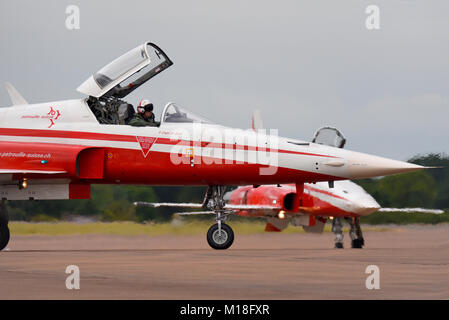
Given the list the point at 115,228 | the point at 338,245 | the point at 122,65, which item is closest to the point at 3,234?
the point at 122,65

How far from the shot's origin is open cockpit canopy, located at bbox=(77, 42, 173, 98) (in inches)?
604

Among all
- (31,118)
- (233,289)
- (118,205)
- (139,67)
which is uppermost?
(139,67)

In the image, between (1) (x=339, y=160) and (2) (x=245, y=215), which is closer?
(1) (x=339, y=160)

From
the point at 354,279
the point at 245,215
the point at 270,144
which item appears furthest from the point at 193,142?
the point at 245,215

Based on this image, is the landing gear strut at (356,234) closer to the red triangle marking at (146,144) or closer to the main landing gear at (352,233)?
the main landing gear at (352,233)

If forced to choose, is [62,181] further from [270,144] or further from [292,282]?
[292,282]

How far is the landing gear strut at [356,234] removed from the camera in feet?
69.4

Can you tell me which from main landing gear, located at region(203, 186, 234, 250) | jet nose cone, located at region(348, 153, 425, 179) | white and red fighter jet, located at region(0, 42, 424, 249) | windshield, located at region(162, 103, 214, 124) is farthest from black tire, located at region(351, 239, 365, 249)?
windshield, located at region(162, 103, 214, 124)

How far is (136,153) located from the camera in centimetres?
1473

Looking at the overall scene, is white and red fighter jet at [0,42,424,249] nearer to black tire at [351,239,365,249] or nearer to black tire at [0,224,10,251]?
black tire at [0,224,10,251]

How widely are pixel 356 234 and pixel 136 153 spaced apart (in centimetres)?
889

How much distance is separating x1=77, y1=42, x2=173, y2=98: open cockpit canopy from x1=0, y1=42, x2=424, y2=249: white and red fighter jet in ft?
0.07

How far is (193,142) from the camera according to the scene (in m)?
14.5

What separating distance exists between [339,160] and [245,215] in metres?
12.2
